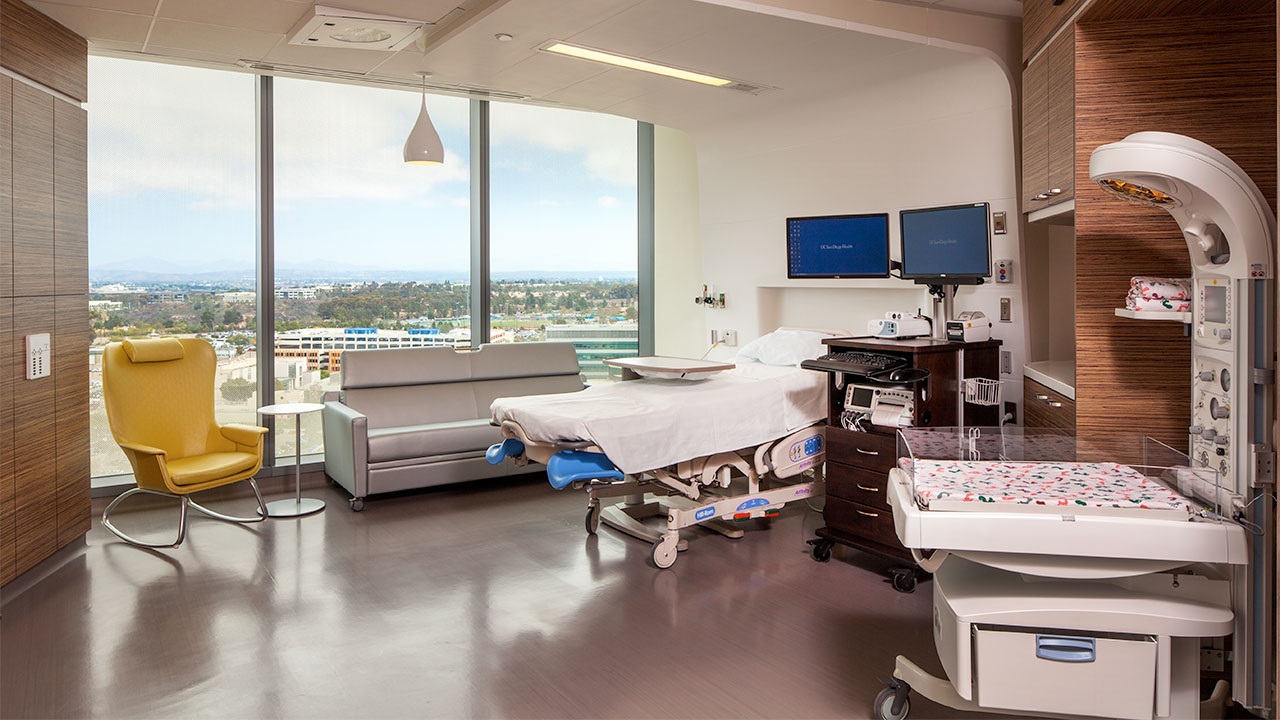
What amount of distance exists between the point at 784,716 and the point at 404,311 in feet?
15.7

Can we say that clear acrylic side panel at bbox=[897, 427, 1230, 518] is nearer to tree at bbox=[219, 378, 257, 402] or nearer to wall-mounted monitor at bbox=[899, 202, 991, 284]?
wall-mounted monitor at bbox=[899, 202, 991, 284]

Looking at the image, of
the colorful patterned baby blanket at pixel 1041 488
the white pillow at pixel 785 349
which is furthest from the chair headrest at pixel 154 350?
the colorful patterned baby blanket at pixel 1041 488

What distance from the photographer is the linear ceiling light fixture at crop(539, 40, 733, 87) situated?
4730 millimetres

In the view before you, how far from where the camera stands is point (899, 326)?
434 centimetres

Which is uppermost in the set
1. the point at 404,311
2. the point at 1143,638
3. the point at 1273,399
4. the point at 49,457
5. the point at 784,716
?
the point at 404,311

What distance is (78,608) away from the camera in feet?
12.3

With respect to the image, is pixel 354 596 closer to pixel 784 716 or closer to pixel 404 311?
pixel 784 716

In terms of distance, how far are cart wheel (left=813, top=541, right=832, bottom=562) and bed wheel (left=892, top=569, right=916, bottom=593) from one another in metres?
0.49

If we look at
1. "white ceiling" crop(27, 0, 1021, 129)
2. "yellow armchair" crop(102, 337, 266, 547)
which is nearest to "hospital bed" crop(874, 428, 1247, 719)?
"white ceiling" crop(27, 0, 1021, 129)

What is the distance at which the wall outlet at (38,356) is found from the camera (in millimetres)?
3961

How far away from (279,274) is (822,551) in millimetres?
4166

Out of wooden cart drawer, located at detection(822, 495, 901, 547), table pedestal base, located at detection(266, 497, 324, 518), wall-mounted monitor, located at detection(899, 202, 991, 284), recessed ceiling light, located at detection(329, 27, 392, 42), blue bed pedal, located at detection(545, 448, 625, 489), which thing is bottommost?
table pedestal base, located at detection(266, 497, 324, 518)

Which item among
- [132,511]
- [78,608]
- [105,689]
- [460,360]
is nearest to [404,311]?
[460,360]

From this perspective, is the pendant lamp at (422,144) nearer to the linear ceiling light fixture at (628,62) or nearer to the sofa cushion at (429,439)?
the linear ceiling light fixture at (628,62)
